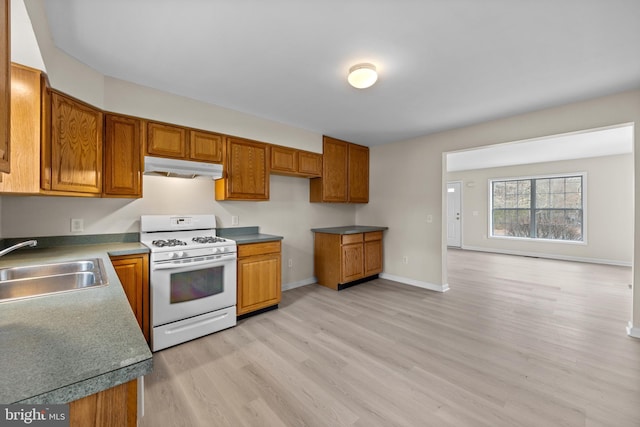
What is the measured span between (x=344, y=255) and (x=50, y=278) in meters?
3.18

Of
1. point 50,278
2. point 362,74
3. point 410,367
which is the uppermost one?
point 362,74

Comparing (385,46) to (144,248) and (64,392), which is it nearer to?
(64,392)

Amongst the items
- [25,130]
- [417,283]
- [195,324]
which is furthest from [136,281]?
[417,283]

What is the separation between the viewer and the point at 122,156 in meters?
2.47

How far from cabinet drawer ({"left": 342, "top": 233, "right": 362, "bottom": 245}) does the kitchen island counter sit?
315 cm

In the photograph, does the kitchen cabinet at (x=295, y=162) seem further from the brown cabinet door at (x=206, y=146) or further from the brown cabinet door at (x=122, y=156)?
the brown cabinet door at (x=122, y=156)

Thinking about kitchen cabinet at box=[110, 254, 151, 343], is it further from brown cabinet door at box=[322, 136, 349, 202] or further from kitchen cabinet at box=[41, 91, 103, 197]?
brown cabinet door at box=[322, 136, 349, 202]

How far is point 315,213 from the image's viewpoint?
4.54 metres

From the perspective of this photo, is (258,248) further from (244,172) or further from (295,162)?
(295,162)

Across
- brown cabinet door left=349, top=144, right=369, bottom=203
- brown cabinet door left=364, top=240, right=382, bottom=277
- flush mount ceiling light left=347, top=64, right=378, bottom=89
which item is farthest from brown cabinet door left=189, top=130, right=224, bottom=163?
brown cabinet door left=364, top=240, right=382, bottom=277

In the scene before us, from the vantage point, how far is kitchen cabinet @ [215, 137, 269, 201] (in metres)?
3.15

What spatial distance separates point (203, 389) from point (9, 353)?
148 cm

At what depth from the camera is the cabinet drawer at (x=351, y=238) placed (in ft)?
13.4

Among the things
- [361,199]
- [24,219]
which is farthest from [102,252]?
[361,199]
